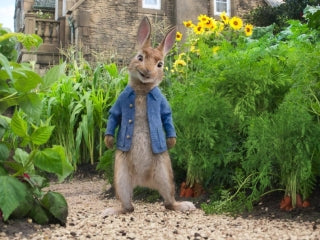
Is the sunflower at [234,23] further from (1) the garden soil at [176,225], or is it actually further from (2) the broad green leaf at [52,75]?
(2) the broad green leaf at [52,75]

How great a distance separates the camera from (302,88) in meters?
3.36

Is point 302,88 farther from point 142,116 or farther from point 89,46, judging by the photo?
point 89,46

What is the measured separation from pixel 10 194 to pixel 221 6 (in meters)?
14.1

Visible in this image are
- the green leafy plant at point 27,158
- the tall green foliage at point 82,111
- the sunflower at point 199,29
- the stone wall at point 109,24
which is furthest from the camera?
the stone wall at point 109,24

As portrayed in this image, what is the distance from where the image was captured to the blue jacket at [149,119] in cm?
341

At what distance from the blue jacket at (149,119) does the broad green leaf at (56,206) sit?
62 centimetres

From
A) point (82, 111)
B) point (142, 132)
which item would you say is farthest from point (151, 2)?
point (142, 132)

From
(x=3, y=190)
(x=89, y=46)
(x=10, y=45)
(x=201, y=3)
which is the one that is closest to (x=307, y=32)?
(x=10, y=45)

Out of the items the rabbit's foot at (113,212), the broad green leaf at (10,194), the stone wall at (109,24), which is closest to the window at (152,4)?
the stone wall at (109,24)

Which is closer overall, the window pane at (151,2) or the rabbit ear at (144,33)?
the rabbit ear at (144,33)

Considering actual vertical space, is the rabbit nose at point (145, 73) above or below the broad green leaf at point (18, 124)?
above

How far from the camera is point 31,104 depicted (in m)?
2.85

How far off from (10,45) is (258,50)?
1.95 meters

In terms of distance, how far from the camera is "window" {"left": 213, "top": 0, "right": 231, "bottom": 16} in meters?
15.8
